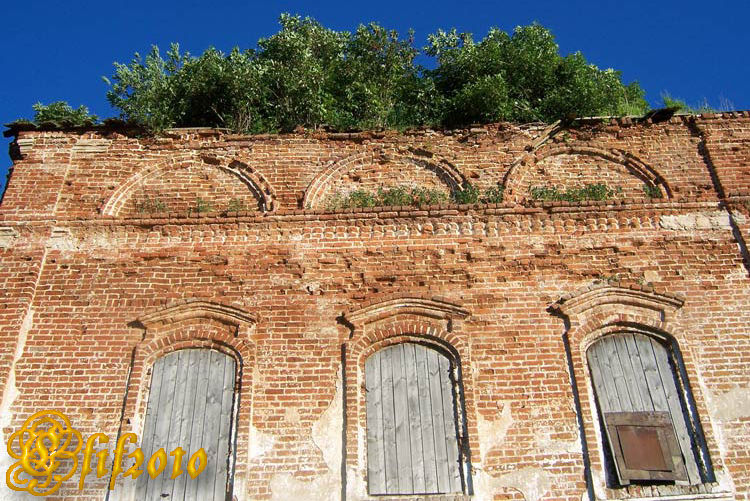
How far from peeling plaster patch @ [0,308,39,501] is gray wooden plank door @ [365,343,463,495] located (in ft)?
12.8

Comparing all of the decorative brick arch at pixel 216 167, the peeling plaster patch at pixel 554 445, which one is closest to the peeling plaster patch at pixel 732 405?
the peeling plaster patch at pixel 554 445

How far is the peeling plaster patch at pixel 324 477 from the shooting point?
6727 millimetres

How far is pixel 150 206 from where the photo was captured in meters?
8.98

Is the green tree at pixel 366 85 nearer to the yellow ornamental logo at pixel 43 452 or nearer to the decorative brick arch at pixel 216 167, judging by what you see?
the decorative brick arch at pixel 216 167

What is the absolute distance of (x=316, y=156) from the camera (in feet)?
30.8

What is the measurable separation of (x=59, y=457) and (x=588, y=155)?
8.37 meters

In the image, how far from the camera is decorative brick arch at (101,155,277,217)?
8.93m

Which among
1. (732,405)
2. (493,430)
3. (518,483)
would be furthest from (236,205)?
(732,405)

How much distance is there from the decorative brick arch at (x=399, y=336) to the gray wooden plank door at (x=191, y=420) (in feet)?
4.84

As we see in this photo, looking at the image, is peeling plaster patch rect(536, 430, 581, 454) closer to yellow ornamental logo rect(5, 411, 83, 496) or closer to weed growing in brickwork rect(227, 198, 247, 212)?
Result: weed growing in brickwork rect(227, 198, 247, 212)

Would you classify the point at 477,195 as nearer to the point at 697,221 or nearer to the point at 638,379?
the point at 697,221

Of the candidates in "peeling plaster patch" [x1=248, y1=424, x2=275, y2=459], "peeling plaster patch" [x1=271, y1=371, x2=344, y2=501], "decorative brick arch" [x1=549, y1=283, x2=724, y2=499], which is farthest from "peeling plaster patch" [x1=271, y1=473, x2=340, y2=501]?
"decorative brick arch" [x1=549, y1=283, x2=724, y2=499]

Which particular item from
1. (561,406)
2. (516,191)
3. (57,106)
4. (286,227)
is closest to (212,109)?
(57,106)

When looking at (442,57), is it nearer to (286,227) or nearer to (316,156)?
(316,156)
